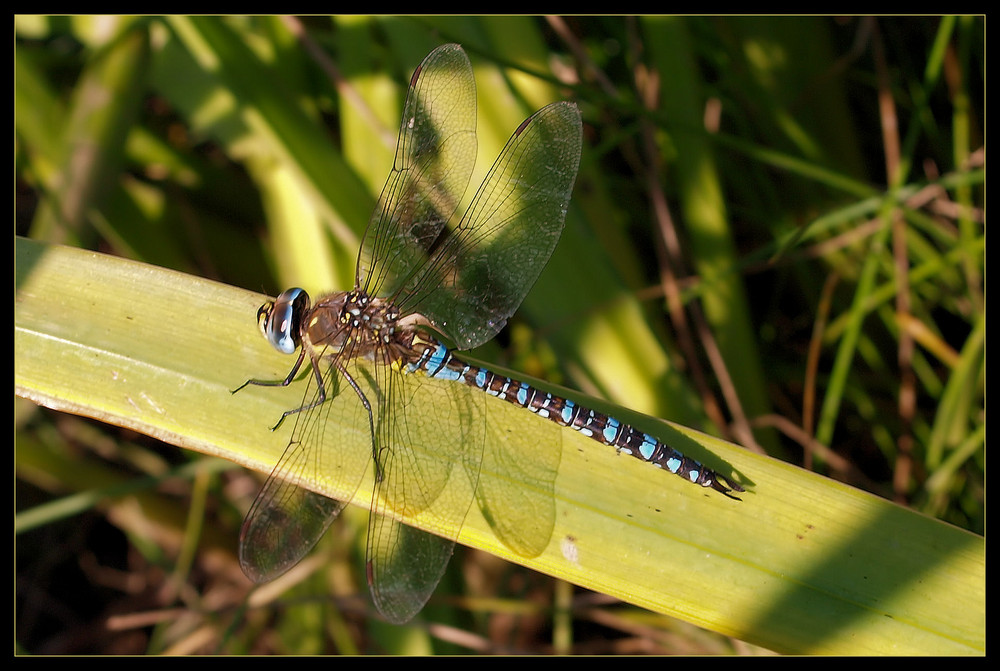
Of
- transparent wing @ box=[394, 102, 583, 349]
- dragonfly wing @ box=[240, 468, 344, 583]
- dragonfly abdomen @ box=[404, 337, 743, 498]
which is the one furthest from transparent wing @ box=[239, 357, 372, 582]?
transparent wing @ box=[394, 102, 583, 349]

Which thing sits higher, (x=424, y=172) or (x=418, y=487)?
(x=424, y=172)

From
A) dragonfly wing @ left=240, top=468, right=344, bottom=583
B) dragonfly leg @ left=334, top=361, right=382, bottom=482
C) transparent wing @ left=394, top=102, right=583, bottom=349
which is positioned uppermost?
transparent wing @ left=394, top=102, right=583, bottom=349

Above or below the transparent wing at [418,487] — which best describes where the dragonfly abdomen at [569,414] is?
above

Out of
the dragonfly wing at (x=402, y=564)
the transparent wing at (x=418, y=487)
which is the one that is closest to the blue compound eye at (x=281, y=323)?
the transparent wing at (x=418, y=487)

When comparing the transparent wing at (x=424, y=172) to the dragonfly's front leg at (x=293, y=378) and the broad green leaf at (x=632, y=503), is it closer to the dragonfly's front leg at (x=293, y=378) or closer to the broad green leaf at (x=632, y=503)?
the dragonfly's front leg at (x=293, y=378)

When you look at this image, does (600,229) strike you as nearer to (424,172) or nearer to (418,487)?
(424,172)

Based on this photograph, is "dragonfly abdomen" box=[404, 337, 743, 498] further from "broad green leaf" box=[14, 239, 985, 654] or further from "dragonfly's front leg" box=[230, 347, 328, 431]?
"dragonfly's front leg" box=[230, 347, 328, 431]

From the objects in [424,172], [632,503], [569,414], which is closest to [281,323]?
Result: [424,172]
